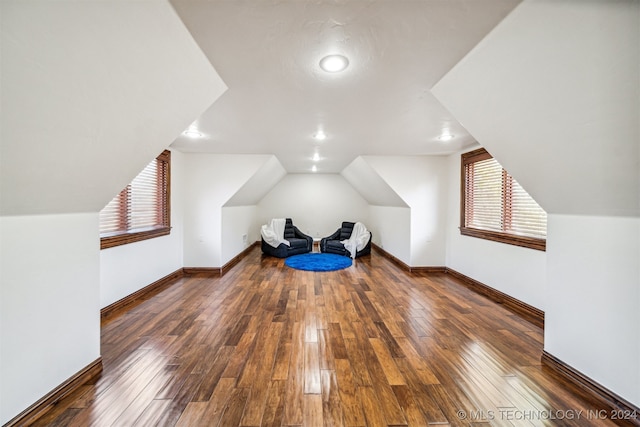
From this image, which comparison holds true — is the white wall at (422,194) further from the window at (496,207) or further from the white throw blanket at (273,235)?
the white throw blanket at (273,235)

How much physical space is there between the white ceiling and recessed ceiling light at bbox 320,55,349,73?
44mm

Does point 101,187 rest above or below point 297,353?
above

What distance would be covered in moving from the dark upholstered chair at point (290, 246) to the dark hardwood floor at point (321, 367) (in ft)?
8.74

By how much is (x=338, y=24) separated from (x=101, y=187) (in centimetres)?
192

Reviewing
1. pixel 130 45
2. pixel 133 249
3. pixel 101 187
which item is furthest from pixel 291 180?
pixel 130 45

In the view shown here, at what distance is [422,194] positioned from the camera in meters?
4.65

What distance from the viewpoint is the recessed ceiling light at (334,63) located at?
1.52 meters

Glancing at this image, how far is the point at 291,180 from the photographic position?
7.85 metres

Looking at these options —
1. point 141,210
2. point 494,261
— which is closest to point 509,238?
point 494,261

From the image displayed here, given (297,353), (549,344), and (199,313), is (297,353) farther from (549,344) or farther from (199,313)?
(549,344)

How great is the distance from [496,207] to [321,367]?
3.30 meters

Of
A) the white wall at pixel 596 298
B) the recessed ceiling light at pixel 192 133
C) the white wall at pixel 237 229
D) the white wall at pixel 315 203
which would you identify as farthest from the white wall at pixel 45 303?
the white wall at pixel 315 203

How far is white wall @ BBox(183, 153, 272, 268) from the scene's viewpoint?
4.39m

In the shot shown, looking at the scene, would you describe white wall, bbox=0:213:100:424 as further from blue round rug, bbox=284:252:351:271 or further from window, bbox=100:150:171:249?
blue round rug, bbox=284:252:351:271
